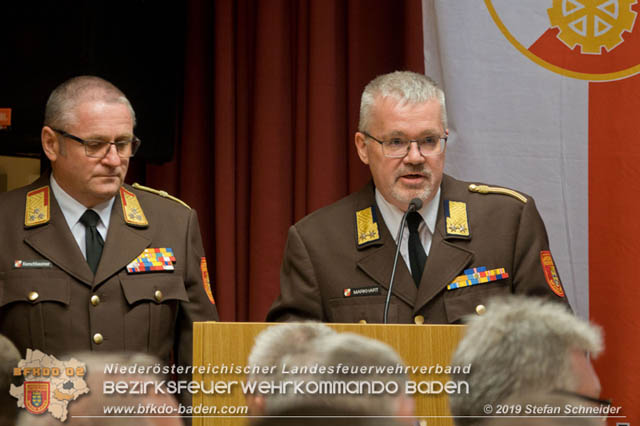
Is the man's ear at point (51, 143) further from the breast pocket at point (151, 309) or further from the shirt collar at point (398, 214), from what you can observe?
the shirt collar at point (398, 214)

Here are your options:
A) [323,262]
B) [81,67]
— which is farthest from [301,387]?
[81,67]

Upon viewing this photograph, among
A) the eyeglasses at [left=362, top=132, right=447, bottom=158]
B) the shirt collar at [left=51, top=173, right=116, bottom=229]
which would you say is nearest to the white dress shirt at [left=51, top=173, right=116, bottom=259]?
the shirt collar at [left=51, top=173, right=116, bottom=229]

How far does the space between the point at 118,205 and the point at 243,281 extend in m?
1.26

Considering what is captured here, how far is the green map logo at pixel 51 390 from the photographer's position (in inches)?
48.2

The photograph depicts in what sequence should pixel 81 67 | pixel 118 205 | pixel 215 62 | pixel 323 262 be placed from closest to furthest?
pixel 323 262, pixel 118 205, pixel 81 67, pixel 215 62

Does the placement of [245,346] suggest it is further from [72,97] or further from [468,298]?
[72,97]

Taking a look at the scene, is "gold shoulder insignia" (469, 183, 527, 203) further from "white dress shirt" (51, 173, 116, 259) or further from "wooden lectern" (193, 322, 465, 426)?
"white dress shirt" (51, 173, 116, 259)

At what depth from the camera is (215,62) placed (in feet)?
13.5

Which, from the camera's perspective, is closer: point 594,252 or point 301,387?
point 301,387

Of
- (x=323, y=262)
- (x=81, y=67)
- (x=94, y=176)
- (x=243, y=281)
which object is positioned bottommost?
(x=243, y=281)

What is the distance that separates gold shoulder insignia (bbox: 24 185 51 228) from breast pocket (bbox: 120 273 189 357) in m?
0.33

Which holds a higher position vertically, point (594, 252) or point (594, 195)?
point (594, 195)

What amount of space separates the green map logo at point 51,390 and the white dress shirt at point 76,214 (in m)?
1.24

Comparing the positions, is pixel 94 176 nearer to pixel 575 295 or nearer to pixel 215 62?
pixel 215 62
